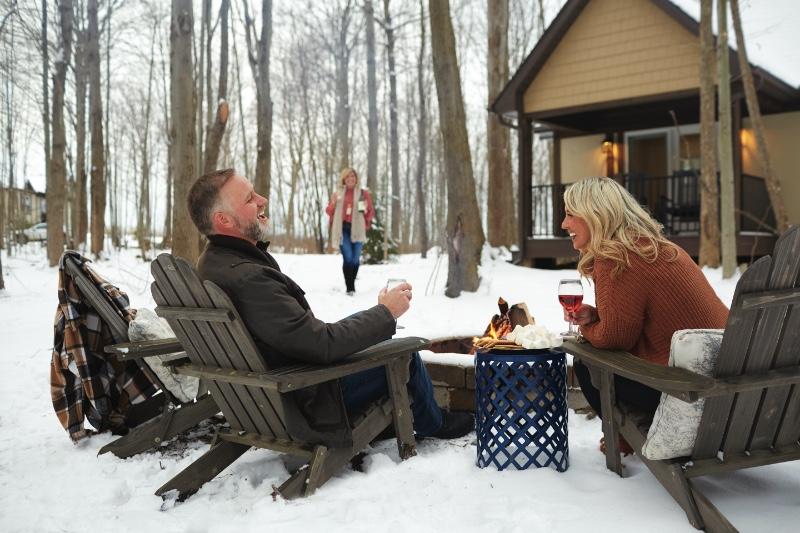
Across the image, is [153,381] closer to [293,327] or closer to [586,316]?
[293,327]

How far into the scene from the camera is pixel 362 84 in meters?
30.1

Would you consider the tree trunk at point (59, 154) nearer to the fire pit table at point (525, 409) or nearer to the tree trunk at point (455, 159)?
the tree trunk at point (455, 159)

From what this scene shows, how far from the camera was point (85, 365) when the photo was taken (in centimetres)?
347

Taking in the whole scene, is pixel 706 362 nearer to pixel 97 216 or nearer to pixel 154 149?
pixel 97 216

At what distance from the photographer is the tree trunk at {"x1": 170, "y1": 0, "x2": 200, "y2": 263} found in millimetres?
8320

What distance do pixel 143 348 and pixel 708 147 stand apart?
8.56m

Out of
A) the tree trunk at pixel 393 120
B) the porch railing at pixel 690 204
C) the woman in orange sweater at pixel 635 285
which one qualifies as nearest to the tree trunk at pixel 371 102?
the tree trunk at pixel 393 120

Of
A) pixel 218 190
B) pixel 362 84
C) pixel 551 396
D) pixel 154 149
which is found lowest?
pixel 551 396

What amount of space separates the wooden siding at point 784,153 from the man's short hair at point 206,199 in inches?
479

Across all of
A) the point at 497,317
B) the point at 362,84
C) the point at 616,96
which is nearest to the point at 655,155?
the point at 616,96

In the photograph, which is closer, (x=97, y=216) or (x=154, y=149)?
(x=97, y=216)

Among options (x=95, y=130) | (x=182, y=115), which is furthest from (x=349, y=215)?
(x=95, y=130)

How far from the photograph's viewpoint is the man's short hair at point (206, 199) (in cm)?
290

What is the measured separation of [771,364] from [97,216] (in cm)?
1750
